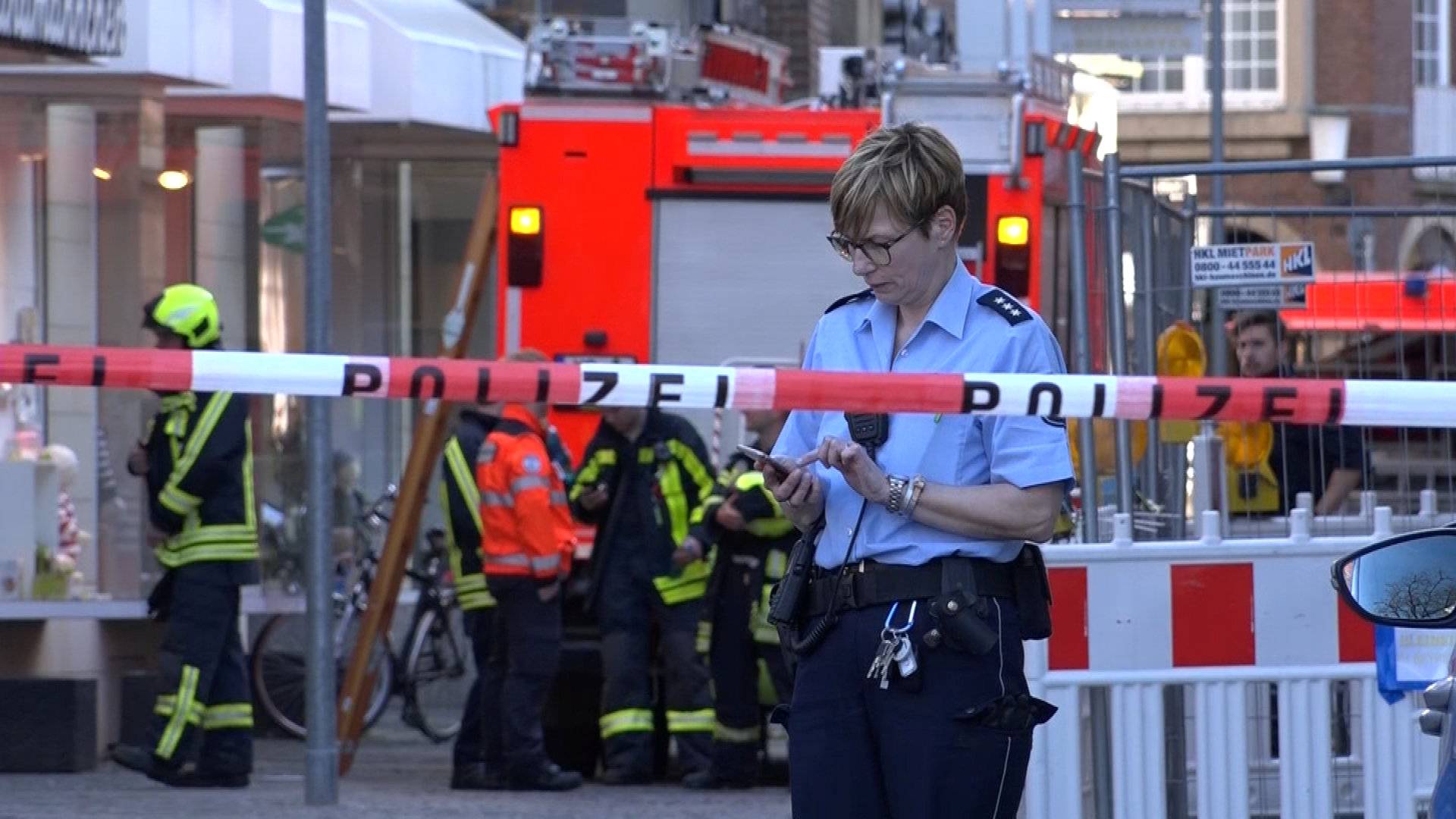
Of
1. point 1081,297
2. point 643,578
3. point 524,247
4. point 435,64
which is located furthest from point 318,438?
point 435,64

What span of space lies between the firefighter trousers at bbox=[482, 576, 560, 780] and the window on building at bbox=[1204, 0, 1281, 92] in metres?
29.9

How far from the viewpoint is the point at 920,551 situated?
14.0 ft

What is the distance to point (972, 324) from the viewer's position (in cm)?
441

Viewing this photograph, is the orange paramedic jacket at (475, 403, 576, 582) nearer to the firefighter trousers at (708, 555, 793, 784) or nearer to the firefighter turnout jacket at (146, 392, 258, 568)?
the firefighter trousers at (708, 555, 793, 784)

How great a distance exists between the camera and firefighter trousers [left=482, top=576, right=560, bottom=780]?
10.0 m

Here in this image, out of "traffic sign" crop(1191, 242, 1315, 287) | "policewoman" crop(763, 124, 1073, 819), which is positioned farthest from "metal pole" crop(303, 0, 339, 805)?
"policewoman" crop(763, 124, 1073, 819)

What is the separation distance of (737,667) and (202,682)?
216 cm

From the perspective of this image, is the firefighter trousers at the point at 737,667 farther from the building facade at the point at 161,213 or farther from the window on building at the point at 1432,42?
the window on building at the point at 1432,42

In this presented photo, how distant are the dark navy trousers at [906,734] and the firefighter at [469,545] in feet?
19.9

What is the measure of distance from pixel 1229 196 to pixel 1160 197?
23.9m

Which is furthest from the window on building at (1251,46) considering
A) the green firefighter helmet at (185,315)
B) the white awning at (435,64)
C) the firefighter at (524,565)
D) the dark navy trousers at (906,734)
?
the dark navy trousers at (906,734)

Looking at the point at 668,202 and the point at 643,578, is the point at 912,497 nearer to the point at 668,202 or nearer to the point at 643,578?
the point at 643,578

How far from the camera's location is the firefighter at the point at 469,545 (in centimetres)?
1034

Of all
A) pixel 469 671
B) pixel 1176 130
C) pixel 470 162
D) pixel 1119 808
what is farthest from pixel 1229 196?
pixel 1119 808
